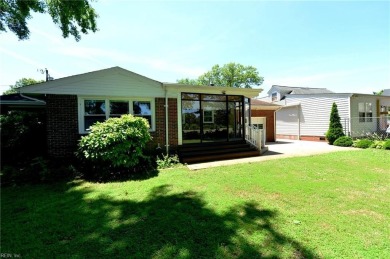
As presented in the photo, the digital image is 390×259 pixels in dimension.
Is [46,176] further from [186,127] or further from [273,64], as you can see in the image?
[273,64]

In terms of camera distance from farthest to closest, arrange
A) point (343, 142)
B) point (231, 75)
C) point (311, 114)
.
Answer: point (231, 75) → point (311, 114) → point (343, 142)

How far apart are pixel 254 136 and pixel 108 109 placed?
23.4ft

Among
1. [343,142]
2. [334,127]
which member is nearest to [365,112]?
[334,127]

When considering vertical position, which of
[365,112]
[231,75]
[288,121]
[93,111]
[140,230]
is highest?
[231,75]

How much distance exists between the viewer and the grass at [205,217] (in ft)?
9.32

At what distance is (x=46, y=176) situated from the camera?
259 inches

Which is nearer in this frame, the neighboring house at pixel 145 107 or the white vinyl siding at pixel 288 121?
the neighboring house at pixel 145 107

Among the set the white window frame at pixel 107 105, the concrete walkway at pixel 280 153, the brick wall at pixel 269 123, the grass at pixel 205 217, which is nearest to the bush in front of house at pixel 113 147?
the grass at pixel 205 217

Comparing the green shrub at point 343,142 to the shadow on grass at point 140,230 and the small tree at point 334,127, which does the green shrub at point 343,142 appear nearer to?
the small tree at point 334,127

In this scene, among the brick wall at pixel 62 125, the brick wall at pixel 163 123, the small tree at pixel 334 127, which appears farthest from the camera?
the small tree at pixel 334 127

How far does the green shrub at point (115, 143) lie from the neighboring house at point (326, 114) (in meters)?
15.3

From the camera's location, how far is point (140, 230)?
3.36 m

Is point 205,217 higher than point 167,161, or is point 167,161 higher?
point 167,161

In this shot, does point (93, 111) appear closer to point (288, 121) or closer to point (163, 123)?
point (163, 123)
